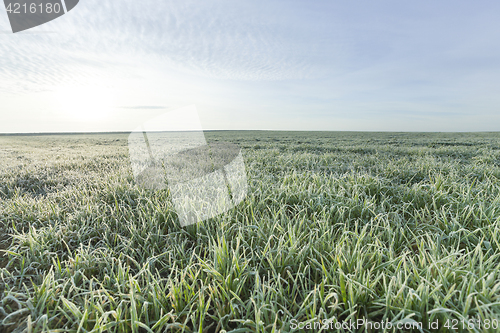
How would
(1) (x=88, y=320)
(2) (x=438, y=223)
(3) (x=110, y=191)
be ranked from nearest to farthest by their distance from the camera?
1. (1) (x=88, y=320)
2. (2) (x=438, y=223)
3. (3) (x=110, y=191)

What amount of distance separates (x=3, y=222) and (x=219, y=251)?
2.98 metres

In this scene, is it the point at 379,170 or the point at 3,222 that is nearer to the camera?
the point at 3,222

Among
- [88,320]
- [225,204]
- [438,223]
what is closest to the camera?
[88,320]

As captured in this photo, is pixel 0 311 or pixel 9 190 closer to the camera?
pixel 0 311

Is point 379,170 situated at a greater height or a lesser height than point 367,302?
greater

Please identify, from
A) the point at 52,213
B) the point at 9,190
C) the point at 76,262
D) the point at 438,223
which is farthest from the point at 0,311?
the point at 438,223

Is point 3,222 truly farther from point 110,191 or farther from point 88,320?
point 88,320

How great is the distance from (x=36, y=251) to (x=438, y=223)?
4.01 meters

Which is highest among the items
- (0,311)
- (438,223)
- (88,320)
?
(438,223)

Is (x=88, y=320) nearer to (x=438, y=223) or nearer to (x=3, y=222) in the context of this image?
(x=3, y=222)

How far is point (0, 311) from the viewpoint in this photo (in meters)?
Answer: 1.54

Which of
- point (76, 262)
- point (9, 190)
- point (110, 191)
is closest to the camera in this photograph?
point (76, 262)

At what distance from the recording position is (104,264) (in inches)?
77.0

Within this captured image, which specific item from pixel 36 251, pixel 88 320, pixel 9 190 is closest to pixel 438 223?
pixel 88 320
